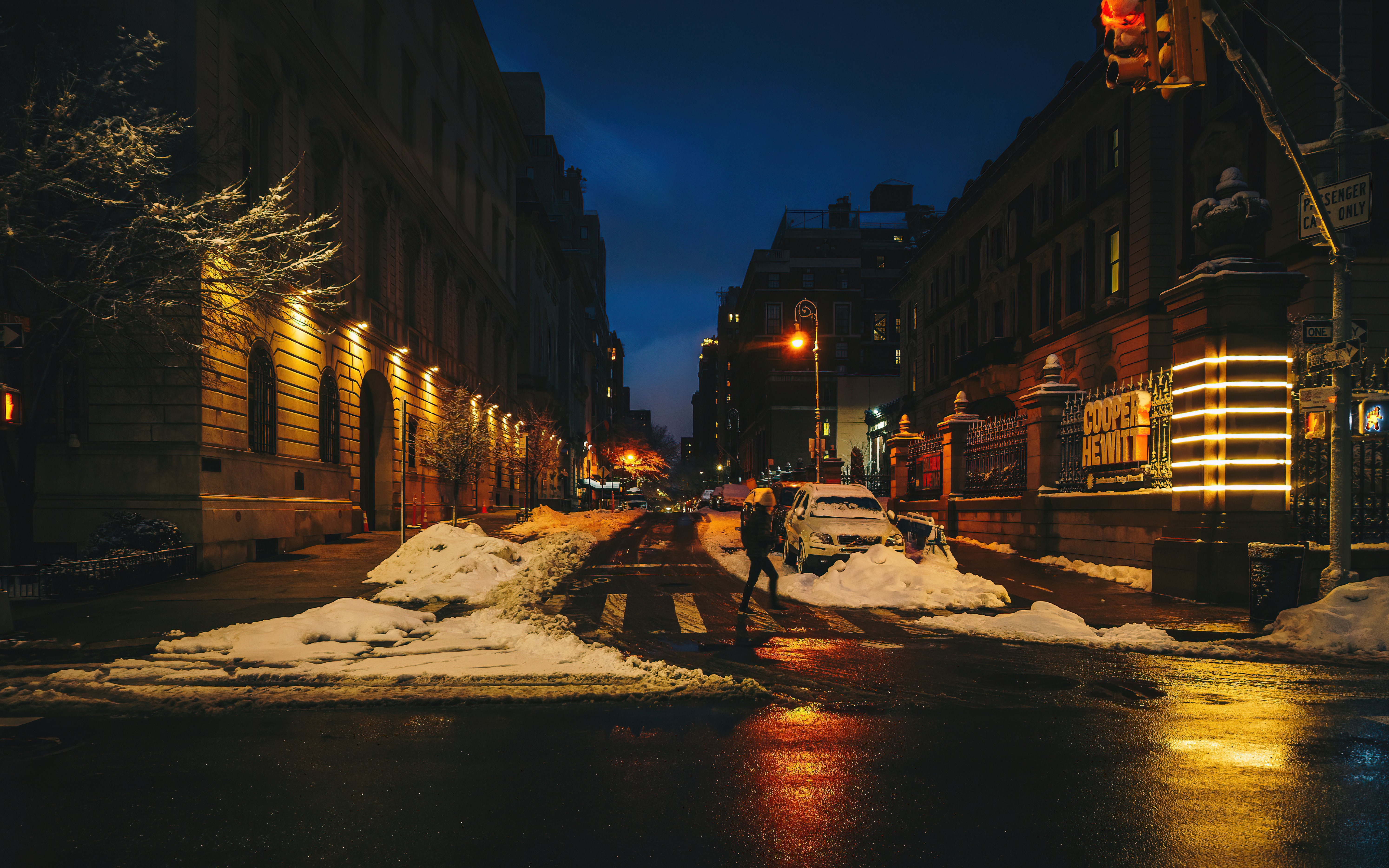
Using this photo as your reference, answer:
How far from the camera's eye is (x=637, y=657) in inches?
346

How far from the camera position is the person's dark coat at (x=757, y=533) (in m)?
12.4

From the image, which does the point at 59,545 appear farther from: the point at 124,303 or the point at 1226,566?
the point at 1226,566

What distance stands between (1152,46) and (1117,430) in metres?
10.1

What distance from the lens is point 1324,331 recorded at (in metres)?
11.2

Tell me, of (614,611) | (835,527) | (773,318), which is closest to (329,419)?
(835,527)

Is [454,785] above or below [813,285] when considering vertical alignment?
below

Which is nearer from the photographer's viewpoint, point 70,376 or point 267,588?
point 267,588

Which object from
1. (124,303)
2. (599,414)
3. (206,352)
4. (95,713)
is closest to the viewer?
(95,713)

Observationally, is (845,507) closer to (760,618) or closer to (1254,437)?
(760,618)

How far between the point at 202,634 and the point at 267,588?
5.87 m

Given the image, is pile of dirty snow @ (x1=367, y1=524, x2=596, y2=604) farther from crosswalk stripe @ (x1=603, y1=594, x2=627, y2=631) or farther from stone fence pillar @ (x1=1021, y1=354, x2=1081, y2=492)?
stone fence pillar @ (x1=1021, y1=354, x2=1081, y2=492)

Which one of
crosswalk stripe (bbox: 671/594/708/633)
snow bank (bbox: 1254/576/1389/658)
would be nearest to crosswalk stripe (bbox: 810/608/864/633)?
crosswalk stripe (bbox: 671/594/708/633)

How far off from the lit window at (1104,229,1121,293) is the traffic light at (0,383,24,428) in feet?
105

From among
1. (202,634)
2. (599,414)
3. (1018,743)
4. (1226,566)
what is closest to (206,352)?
(202,634)
